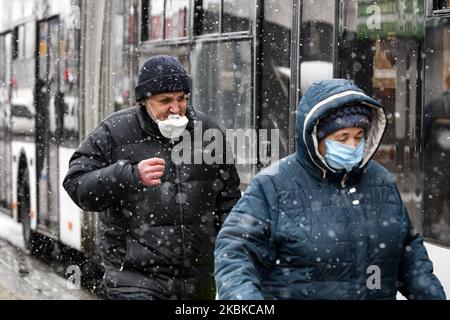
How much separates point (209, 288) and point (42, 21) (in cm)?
638

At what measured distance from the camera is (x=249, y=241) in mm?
3072

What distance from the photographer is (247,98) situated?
600cm

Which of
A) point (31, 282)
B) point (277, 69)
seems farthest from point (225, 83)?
point (31, 282)

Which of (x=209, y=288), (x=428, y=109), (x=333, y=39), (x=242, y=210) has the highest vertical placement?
(x=333, y=39)

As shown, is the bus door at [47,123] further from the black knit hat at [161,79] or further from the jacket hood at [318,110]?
the jacket hood at [318,110]

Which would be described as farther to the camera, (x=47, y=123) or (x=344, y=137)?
(x=47, y=123)

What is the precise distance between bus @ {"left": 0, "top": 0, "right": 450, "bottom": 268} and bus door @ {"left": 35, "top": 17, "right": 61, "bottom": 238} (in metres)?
0.02

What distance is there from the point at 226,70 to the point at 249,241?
10.9 feet

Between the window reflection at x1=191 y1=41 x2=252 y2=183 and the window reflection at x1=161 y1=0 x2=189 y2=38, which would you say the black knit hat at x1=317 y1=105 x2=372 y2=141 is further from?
the window reflection at x1=161 y1=0 x2=189 y2=38

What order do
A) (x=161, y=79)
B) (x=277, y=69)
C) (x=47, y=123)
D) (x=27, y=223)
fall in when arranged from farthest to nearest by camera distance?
(x=27, y=223), (x=47, y=123), (x=277, y=69), (x=161, y=79)

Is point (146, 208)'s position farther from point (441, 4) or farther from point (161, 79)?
point (441, 4)

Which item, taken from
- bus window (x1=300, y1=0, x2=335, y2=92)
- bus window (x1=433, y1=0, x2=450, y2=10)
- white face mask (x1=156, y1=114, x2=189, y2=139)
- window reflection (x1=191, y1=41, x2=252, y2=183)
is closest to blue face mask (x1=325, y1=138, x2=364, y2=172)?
white face mask (x1=156, y1=114, x2=189, y2=139)
